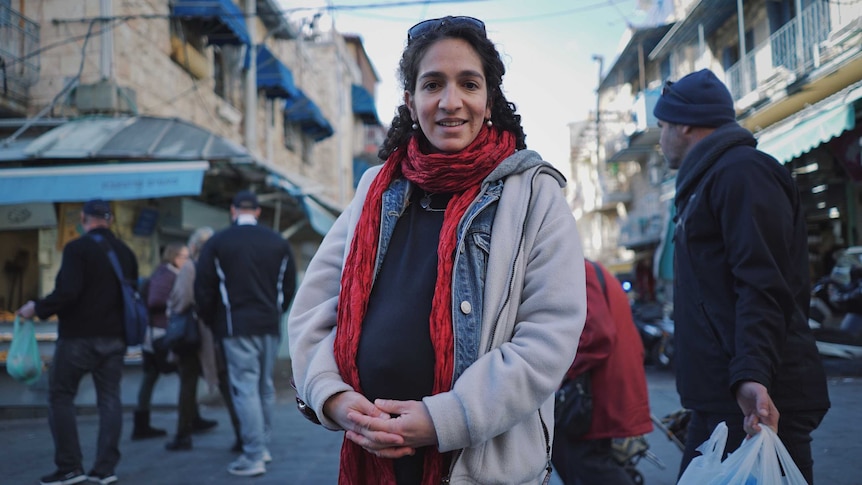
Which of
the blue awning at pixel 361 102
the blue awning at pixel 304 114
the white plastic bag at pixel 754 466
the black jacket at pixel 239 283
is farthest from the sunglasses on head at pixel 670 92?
the blue awning at pixel 361 102

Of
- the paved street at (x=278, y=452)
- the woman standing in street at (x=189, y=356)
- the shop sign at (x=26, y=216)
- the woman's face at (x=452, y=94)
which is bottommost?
the paved street at (x=278, y=452)

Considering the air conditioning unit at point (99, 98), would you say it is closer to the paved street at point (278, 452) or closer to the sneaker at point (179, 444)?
the paved street at point (278, 452)

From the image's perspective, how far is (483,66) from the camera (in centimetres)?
176

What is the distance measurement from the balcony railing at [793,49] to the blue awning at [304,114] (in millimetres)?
11325

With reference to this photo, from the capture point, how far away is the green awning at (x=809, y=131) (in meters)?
7.36

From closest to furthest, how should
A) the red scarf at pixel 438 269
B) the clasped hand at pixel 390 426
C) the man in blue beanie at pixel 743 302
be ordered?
the clasped hand at pixel 390 426, the red scarf at pixel 438 269, the man in blue beanie at pixel 743 302

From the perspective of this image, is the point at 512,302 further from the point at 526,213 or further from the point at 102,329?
the point at 102,329

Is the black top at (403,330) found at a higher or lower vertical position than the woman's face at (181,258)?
lower

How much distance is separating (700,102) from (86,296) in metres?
4.34

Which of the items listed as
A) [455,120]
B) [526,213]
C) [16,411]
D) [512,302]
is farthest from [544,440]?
[16,411]

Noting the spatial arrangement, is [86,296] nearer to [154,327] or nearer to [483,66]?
[154,327]

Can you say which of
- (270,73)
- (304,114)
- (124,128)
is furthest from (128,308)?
(304,114)

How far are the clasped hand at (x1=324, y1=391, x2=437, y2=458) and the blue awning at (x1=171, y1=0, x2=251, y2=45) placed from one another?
11.4 metres

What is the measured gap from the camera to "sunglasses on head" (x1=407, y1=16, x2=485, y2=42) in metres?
1.74
